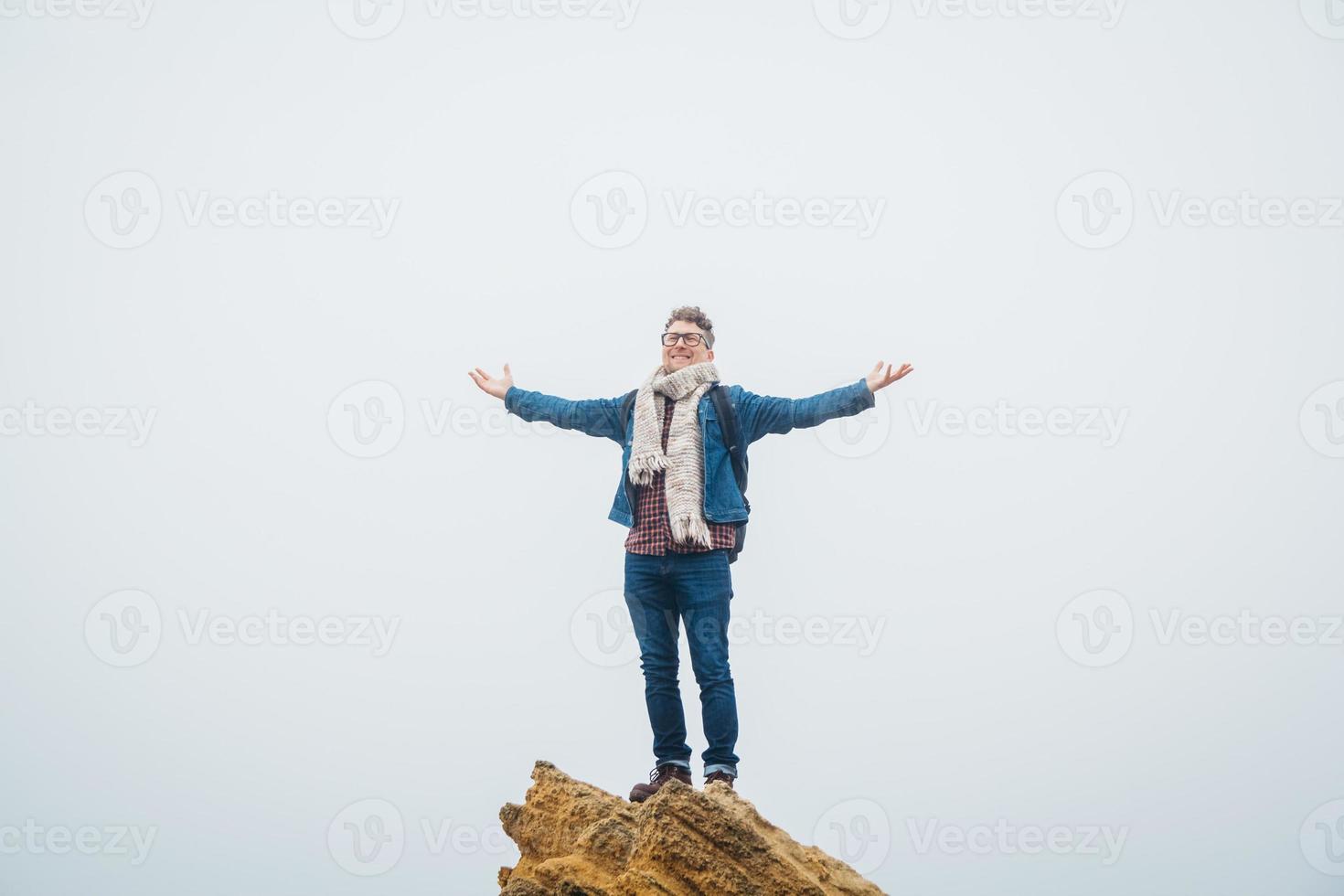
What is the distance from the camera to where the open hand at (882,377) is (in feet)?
22.7

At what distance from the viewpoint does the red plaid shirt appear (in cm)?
683

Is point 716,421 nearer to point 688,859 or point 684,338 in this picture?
point 684,338

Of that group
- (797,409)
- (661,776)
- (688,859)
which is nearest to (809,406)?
(797,409)

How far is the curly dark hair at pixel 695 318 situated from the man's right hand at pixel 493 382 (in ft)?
3.95

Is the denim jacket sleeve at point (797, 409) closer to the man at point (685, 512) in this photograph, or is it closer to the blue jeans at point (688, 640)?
the man at point (685, 512)

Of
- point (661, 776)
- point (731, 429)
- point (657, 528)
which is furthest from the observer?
point (731, 429)

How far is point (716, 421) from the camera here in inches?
282

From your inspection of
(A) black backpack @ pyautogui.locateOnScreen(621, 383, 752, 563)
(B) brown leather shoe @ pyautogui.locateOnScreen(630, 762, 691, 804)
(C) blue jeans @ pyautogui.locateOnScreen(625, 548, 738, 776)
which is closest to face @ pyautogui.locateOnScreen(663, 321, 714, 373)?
(A) black backpack @ pyautogui.locateOnScreen(621, 383, 752, 563)

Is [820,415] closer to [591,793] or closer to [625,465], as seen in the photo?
[625,465]

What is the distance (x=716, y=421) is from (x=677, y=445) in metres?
0.33

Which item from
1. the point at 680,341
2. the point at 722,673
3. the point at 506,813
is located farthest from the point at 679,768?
the point at 680,341

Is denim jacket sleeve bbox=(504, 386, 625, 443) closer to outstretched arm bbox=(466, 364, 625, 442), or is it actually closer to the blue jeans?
outstretched arm bbox=(466, 364, 625, 442)

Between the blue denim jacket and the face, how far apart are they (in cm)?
30

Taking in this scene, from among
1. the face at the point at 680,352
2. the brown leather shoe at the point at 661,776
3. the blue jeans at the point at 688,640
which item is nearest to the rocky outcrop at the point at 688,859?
the brown leather shoe at the point at 661,776
